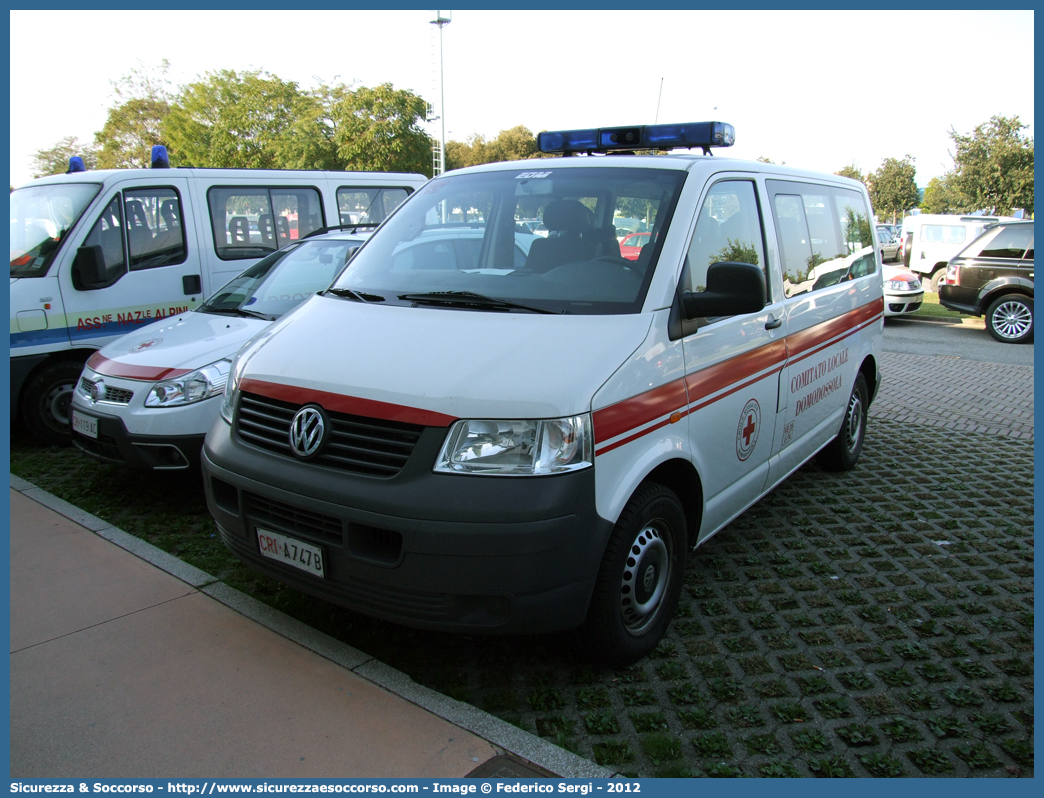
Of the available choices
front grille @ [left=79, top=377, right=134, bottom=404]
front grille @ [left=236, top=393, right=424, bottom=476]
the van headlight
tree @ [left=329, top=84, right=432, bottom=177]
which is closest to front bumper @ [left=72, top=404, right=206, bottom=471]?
front grille @ [left=79, top=377, right=134, bottom=404]

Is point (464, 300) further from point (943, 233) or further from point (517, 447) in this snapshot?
point (943, 233)

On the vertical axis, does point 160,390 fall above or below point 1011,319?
below

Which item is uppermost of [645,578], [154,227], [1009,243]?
[1009,243]

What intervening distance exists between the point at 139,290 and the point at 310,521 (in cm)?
509

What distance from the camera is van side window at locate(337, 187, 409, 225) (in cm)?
888

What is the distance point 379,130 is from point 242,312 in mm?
30857

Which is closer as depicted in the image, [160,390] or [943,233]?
[160,390]

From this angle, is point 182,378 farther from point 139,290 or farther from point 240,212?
point 240,212

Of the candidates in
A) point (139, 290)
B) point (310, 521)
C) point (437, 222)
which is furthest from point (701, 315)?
point (139, 290)

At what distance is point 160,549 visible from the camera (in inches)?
171

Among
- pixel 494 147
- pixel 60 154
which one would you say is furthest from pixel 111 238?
pixel 494 147

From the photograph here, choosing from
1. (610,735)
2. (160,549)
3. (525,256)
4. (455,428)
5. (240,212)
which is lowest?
(610,735)

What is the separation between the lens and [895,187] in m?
56.8

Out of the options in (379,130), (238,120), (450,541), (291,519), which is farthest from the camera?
(238,120)
